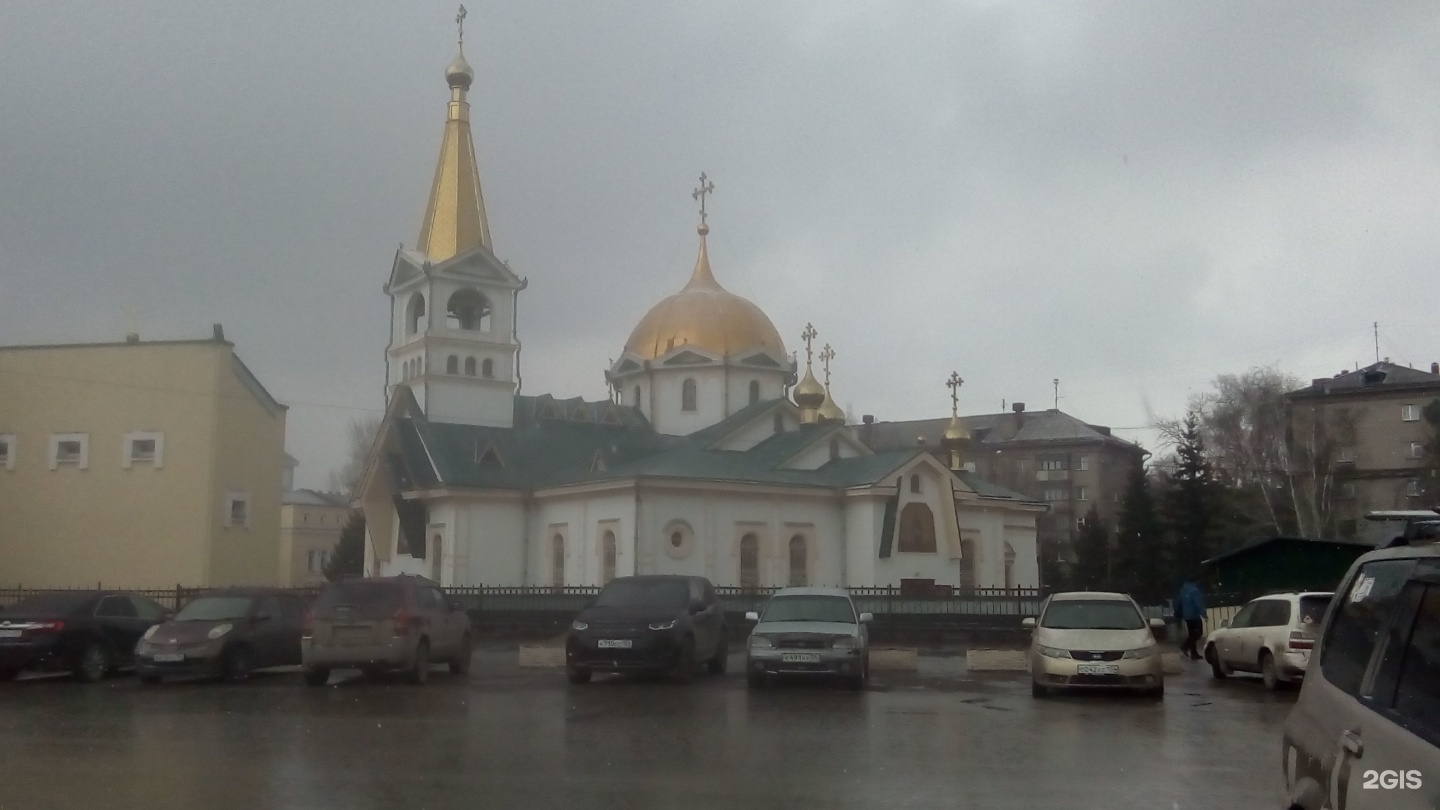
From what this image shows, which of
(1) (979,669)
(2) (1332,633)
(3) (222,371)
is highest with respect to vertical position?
(3) (222,371)

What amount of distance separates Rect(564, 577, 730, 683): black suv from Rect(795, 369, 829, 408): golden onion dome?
3113cm

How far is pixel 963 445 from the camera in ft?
175

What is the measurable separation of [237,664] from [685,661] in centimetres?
653

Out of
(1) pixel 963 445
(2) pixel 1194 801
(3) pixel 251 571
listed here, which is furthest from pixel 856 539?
(2) pixel 1194 801

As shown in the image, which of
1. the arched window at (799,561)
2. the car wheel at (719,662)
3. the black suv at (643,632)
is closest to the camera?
the black suv at (643,632)

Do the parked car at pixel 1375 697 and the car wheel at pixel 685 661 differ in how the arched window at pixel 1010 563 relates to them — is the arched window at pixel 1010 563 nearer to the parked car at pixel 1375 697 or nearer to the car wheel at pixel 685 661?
the car wheel at pixel 685 661

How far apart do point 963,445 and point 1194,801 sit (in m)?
44.9

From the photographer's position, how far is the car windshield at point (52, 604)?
1902cm

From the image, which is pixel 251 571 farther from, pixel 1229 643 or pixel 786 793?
pixel 786 793

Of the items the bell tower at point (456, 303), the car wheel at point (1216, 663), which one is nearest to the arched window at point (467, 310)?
the bell tower at point (456, 303)

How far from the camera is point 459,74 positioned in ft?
163

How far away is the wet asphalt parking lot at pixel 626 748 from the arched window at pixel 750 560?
2384cm

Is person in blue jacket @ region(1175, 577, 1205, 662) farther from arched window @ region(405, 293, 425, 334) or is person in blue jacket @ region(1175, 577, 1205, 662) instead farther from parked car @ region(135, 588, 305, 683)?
arched window @ region(405, 293, 425, 334)

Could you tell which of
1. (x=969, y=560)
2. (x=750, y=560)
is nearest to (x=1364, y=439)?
(x=969, y=560)
